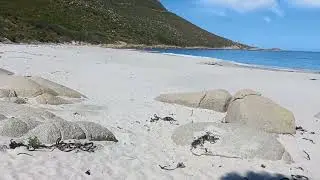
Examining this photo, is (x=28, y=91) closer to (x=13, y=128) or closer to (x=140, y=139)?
(x=13, y=128)

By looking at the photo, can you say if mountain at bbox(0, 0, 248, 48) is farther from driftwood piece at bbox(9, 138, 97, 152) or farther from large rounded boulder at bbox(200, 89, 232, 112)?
driftwood piece at bbox(9, 138, 97, 152)

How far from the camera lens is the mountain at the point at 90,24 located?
73188 mm

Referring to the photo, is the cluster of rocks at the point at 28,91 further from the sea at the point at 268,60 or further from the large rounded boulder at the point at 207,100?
the sea at the point at 268,60

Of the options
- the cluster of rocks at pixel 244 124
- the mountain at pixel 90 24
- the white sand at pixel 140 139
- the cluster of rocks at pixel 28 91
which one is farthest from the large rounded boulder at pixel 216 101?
the mountain at pixel 90 24

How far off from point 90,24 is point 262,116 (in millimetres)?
101502

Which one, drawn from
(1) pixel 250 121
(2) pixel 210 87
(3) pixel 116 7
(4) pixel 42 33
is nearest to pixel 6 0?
(3) pixel 116 7

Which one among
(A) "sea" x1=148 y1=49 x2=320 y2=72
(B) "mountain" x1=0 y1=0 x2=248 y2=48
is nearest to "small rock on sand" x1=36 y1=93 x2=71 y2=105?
(A) "sea" x1=148 y1=49 x2=320 y2=72

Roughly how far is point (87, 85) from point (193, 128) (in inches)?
371

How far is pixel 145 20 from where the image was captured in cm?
14762

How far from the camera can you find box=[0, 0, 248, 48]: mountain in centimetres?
7319

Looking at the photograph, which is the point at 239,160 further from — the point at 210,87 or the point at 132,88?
the point at 210,87

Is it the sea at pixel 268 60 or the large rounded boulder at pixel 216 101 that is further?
the sea at pixel 268 60

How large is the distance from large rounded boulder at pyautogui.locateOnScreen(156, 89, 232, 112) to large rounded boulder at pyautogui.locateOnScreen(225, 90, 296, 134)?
2.07 meters

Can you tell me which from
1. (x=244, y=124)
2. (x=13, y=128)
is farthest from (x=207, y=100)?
(x=13, y=128)
